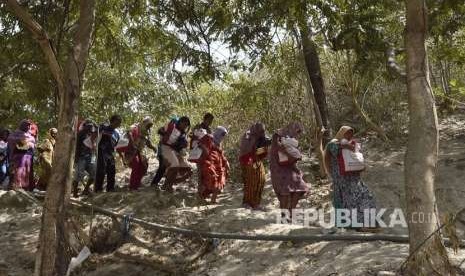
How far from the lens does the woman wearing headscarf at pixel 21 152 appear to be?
9.31 metres

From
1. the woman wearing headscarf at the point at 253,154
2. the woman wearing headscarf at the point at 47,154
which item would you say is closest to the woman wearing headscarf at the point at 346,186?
the woman wearing headscarf at the point at 253,154

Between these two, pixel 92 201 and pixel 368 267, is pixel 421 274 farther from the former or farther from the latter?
pixel 92 201

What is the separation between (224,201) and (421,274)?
5.50 metres

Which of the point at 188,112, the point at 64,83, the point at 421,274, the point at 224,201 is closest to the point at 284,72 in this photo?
the point at 224,201

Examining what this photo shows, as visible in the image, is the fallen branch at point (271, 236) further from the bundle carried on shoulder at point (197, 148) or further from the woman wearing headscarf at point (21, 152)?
the woman wearing headscarf at point (21, 152)

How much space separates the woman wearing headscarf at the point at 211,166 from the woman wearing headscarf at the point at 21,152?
2.97 metres

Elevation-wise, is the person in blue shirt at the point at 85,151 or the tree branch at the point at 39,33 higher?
the tree branch at the point at 39,33

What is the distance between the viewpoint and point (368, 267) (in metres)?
5.15

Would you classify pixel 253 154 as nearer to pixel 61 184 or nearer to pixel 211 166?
pixel 211 166

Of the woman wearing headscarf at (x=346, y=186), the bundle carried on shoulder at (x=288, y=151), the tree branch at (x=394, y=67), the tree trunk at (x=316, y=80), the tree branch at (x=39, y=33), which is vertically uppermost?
the tree trunk at (x=316, y=80)

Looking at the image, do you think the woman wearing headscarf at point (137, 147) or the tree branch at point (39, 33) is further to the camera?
the woman wearing headscarf at point (137, 147)

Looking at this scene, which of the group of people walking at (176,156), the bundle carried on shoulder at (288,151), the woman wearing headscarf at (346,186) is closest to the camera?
the woman wearing headscarf at (346,186)

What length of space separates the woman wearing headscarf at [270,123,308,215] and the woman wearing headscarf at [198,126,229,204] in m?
1.15

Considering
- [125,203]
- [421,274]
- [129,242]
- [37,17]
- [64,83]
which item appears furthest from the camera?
[125,203]
